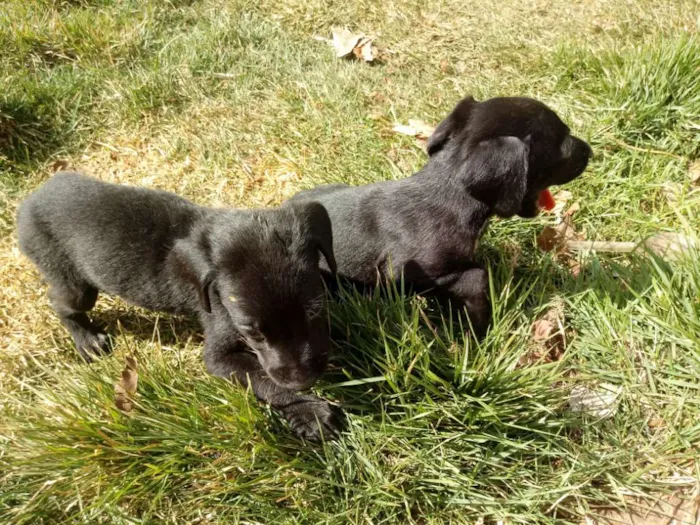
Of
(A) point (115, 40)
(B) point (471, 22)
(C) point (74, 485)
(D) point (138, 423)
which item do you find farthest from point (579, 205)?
(A) point (115, 40)

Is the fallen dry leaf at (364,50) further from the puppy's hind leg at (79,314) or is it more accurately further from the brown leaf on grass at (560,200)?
the puppy's hind leg at (79,314)

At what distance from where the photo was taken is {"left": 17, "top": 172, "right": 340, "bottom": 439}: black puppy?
2803 millimetres

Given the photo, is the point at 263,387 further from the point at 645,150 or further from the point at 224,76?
the point at 224,76

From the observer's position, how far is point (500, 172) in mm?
3275

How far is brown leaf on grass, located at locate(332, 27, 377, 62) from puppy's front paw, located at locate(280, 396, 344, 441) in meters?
4.21

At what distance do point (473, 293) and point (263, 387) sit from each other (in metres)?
1.46

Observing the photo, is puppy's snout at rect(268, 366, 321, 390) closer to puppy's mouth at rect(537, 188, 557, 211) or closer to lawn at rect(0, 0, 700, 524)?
lawn at rect(0, 0, 700, 524)

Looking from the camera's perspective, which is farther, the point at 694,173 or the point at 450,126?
the point at 694,173

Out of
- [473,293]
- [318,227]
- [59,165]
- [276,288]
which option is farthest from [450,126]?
[59,165]

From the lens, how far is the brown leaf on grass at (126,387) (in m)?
3.03

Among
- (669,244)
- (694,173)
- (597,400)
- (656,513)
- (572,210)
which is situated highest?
(694,173)

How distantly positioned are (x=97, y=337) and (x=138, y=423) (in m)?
1.15

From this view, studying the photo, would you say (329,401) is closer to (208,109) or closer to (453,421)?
(453,421)

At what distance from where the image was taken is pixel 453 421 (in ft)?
10.0
